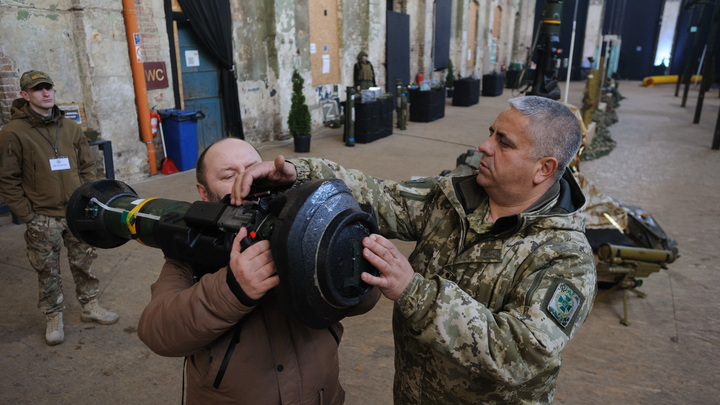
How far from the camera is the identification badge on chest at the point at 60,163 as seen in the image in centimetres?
320

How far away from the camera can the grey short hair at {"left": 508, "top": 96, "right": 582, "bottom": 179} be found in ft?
4.81

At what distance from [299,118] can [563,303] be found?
7509 millimetres

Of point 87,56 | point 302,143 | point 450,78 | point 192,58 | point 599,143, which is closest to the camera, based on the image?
point 87,56

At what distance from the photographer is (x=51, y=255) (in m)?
3.16

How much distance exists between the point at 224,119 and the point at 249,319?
25.5 feet

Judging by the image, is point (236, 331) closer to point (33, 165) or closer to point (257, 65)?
point (33, 165)

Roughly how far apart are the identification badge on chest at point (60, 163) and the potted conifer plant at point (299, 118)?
207 inches

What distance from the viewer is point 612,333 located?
3.55m

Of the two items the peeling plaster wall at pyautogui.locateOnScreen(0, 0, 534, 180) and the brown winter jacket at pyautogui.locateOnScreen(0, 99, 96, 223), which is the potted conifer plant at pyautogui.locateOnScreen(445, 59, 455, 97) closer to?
the peeling plaster wall at pyautogui.locateOnScreen(0, 0, 534, 180)

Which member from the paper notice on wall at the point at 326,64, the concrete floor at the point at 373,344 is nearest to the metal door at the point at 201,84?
the concrete floor at the point at 373,344

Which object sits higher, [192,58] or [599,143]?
[192,58]

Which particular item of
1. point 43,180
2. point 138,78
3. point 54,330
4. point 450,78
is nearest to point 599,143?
point 450,78

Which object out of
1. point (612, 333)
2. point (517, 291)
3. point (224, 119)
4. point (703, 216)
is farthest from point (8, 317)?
point (703, 216)

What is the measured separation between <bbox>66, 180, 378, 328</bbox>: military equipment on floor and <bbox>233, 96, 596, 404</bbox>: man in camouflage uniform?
0.06m
